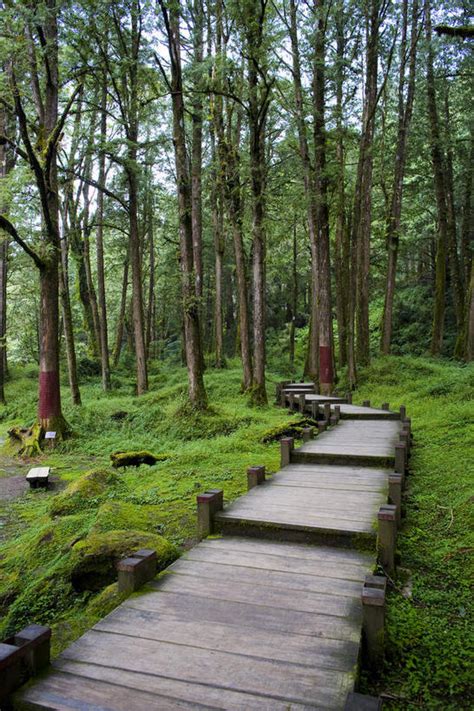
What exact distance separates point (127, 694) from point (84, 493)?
5.51 meters

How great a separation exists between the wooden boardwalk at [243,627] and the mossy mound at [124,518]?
4.82 feet

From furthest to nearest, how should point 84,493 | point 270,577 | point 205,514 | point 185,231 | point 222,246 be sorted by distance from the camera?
point 222,246 < point 185,231 < point 84,493 < point 205,514 < point 270,577

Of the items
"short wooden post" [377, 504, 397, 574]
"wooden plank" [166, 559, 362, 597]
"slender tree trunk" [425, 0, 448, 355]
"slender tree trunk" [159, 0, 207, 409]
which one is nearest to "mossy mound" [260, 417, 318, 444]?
"slender tree trunk" [159, 0, 207, 409]

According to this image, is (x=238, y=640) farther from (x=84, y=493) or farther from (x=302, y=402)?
(x=302, y=402)

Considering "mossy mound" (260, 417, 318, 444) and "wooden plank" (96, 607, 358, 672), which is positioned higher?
"wooden plank" (96, 607, 358, 672)

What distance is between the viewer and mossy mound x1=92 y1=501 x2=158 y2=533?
577cm

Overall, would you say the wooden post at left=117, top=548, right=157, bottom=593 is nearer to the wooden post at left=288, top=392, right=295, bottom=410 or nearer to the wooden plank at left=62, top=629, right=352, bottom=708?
the wooden plank at left=62, top=629, right=352, bottom=708

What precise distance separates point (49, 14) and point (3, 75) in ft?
6.04

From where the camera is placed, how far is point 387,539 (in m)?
4.24

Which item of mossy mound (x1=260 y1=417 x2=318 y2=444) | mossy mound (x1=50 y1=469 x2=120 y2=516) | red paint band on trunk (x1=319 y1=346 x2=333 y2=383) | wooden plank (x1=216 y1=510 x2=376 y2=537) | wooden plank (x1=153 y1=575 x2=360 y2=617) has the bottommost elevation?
mossy mound (x1=50 y1=469 x2=120 y2=516)

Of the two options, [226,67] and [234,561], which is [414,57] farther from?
[234,561]

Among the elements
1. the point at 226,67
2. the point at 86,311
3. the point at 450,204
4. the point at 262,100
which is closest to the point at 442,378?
the point at 450,204

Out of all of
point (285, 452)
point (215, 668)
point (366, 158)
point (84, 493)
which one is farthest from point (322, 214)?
point (215, 668)

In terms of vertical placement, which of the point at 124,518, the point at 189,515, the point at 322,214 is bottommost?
the point at 189,515
